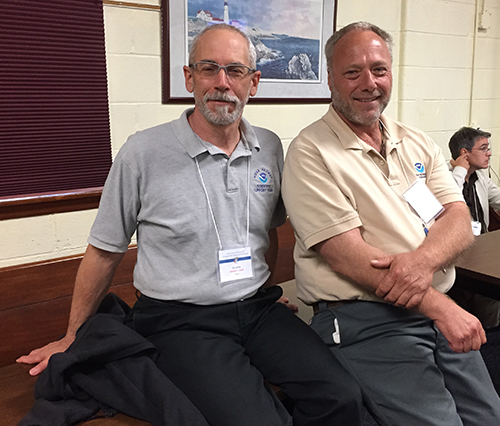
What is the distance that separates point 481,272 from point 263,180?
915mm

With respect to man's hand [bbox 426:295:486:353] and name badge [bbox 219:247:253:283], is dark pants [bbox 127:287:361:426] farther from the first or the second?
man's hand [bbox 426:295:486:353]

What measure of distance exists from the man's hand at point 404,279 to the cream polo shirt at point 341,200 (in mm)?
95

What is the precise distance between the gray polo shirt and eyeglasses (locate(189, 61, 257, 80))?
0.19 m

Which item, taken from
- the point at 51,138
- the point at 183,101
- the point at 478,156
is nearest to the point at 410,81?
the point at 478,156

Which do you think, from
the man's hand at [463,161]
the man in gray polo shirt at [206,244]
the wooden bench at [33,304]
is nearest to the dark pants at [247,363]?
the man in gray polo shirt at [206,244]

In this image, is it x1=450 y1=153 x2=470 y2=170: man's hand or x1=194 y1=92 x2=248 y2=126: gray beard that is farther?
x1=450 y1=153 x2=470 y2=170: man's hand

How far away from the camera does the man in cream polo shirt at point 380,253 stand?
151cm

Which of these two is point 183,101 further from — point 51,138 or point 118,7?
point 51,138

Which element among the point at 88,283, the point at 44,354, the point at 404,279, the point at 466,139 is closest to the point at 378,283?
the point at 404,279

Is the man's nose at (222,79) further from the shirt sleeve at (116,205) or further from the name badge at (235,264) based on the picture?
the name badge at (235,264)

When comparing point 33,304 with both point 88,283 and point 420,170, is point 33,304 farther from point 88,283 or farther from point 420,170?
point 420,170

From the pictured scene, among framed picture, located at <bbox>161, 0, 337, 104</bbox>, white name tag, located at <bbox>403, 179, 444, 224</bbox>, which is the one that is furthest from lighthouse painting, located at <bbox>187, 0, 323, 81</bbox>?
white name tag, located at <bbox>403, 179, 444, 224</bbox>

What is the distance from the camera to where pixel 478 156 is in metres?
3.26

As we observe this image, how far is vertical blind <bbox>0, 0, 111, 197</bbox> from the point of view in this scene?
6.56 ft
